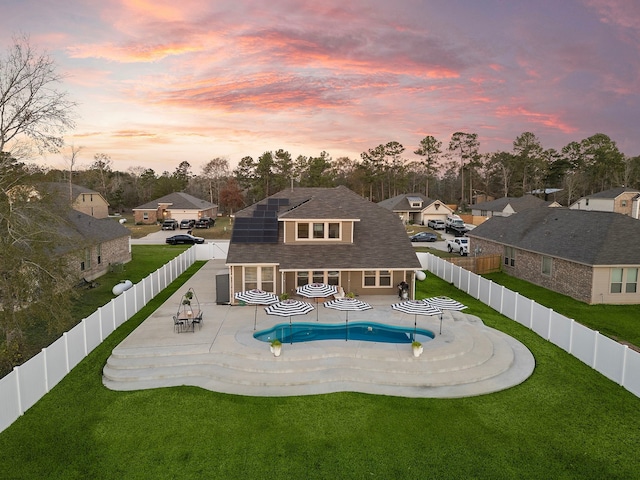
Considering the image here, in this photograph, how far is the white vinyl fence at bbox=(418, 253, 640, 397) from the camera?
45.2 ft

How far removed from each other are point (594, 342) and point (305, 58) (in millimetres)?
25255

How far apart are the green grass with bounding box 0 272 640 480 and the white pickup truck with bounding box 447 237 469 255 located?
2791cm

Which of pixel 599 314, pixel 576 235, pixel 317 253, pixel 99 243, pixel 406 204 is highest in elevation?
Answer: pixel 406 204

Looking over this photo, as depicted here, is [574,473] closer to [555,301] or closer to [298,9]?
[555,301]

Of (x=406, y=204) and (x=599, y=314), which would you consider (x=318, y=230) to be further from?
(x=406, y=204)

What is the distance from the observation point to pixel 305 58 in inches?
1156

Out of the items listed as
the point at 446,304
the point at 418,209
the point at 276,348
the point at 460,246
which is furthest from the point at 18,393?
the point at 418,209

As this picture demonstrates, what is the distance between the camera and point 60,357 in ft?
46.0

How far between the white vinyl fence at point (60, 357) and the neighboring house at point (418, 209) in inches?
2137

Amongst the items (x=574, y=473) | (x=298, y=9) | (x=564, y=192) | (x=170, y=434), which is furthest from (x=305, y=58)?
(x=564, y=192)

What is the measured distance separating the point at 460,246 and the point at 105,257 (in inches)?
1339

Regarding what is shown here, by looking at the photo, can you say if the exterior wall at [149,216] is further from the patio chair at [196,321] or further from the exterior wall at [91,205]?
the patio chair at [196,321]

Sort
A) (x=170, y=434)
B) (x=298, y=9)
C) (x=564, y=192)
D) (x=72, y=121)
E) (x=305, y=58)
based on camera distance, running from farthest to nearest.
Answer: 1. (x=564, y=192)
2. (x=305, y=58)
3. (x=298, y=9)
4. (x=72, y=121)
5. (x=170, y=434)

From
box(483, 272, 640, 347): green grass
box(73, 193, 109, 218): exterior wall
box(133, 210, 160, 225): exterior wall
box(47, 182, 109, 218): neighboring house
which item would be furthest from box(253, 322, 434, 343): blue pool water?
box(133, 210, 160, 225): exterior wall
